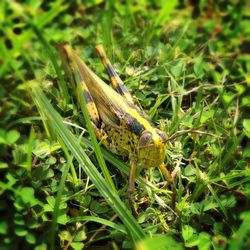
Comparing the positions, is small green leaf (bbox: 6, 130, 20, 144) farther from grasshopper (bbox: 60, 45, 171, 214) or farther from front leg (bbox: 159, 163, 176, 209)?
front leg (bbox: 159, 163, 176, 209)

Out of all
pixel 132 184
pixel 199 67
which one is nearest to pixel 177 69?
pixel 199 67

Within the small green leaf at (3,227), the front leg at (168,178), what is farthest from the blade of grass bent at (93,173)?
the small green leaf at (3,227)

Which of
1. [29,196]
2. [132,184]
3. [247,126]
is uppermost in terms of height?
[29,196]

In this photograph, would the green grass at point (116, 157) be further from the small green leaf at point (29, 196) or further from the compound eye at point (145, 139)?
the compound eye at point (145, 139)

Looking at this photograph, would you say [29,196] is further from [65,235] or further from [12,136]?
[12,136]

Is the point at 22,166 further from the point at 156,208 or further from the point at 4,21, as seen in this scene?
the point at 4,21

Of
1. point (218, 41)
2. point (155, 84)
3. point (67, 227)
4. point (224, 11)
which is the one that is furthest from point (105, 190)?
point (224, 11)
